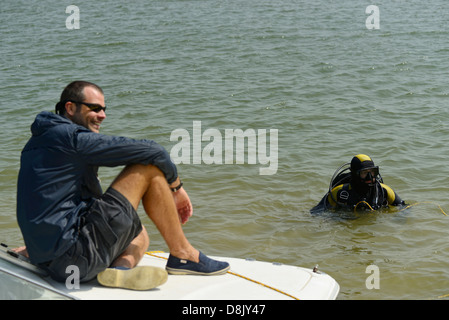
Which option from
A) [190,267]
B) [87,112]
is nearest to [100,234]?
[190,267]

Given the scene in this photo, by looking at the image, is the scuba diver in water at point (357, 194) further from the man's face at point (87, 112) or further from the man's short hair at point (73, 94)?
the man's short hair at point (73, 94)

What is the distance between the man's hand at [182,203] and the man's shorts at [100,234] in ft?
1.40

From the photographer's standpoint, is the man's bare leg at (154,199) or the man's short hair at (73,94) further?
the man's short hair at (73,94)

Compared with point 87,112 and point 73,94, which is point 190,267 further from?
point 73,94

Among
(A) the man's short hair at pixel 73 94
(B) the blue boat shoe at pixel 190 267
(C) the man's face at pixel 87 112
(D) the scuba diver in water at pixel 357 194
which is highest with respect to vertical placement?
(A) the man's short hair at pixel 73 94

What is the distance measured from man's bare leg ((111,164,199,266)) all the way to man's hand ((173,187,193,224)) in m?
0.28

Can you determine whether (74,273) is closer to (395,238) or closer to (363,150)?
(395,238)

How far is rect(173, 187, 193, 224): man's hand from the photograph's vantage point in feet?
13.8

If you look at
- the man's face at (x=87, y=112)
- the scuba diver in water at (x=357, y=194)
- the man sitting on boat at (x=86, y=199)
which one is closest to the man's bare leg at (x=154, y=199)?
the man sitting on boat at (x=86, y=199)

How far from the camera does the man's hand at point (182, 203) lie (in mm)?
4207

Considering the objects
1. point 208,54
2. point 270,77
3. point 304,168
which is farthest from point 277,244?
point 208,54

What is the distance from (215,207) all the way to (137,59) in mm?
8176

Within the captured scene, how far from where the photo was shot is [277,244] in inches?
267

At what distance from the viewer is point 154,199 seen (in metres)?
3.86
